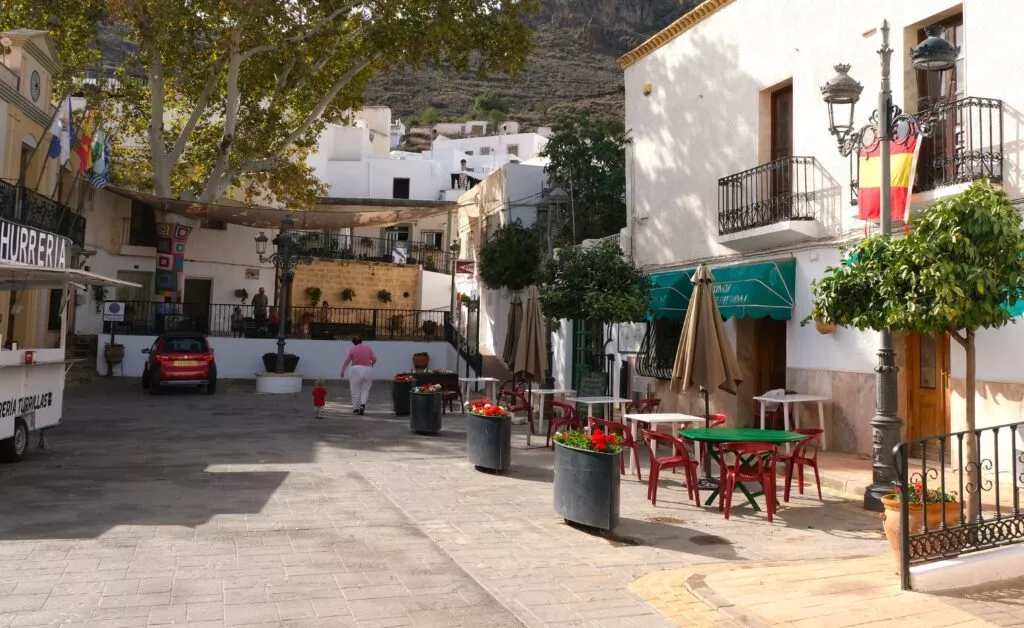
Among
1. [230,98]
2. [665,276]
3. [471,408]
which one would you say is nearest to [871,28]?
[665,276]

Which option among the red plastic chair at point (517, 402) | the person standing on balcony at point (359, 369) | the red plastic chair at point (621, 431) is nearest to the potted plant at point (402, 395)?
the person standing on balcony at point (359, 369)

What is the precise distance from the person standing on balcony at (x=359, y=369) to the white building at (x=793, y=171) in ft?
18.4

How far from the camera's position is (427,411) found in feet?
44.1

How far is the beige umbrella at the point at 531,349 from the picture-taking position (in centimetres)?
1412

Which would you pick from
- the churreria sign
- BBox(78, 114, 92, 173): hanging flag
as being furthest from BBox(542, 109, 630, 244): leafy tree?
the churreria sign

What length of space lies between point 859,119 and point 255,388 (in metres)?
16.9

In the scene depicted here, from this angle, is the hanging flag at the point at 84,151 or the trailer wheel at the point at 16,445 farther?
the hanging flag at the point at 84,151

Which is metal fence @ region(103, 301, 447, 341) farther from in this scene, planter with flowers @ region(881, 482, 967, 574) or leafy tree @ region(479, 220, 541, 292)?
planter with flowers @ region(881, 482, 967, 574)

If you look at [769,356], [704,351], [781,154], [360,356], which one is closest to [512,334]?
[360,356]

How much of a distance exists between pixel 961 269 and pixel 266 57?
20859 mm

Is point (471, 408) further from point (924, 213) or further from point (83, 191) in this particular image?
point (83, 191)

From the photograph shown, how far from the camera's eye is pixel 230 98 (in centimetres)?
2128

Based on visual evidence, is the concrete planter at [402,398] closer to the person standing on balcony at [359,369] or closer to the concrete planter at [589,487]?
the person standing on balcony at [359,369]

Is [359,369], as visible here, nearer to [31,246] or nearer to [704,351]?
[31,246]
